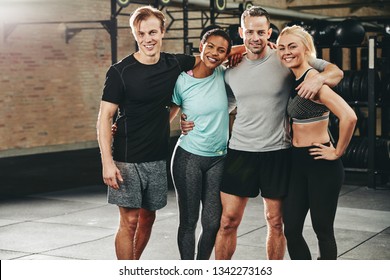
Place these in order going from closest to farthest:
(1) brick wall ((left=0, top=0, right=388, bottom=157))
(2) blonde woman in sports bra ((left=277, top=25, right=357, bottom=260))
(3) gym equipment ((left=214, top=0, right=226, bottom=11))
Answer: (2) blonde woman in sports bra ((left=277, top=25, right=357, bottom=260)), (1) brick wall ((left=0, top=0, right=388, bottom=157)), (3) gym equipment ((left=214, top=0, right=226, bottom=11))

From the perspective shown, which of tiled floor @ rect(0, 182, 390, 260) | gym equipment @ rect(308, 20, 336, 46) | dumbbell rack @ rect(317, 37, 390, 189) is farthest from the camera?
gym equipment @ rect(308, 20, 336, 46)

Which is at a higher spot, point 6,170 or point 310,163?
point 310,163

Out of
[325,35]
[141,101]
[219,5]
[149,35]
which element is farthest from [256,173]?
[219,5]

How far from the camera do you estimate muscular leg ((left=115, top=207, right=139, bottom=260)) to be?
140 inches

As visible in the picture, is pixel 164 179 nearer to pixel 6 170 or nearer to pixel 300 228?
pixel 300 228

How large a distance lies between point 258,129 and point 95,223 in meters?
2.92

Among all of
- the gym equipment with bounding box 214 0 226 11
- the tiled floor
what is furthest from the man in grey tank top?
the gym equipment with bounding box 214 0 226 11

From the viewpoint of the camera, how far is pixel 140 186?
11.7ft

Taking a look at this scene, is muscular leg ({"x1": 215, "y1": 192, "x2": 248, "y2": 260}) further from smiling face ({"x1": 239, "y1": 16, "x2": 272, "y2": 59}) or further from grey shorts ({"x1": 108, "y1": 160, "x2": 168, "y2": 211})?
smiling face ({"x1": 239, "y1": 16, "x2": 272, "y2": 59})

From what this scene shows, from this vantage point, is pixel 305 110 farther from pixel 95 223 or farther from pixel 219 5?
pixel 219 5

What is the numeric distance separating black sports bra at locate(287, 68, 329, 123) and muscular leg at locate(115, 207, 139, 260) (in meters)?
0.98

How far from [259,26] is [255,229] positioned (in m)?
2.60

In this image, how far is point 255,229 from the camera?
18.6 feet

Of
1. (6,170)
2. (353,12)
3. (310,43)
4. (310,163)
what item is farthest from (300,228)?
(353,12)
